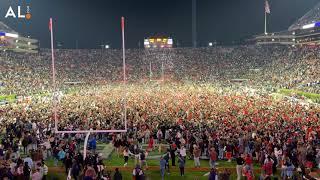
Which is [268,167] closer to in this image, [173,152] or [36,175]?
[173,152]

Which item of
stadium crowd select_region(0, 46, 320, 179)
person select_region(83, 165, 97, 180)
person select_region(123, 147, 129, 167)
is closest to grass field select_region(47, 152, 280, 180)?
person select_region(123, 147, 129, 167)

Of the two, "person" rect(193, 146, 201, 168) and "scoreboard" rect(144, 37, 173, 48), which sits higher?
"scoreboard" rect(144, 37, 173, 48)

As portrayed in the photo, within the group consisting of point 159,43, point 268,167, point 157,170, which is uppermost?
point 159,43

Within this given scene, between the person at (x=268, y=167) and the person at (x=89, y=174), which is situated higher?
the person at (x=89, y=174)

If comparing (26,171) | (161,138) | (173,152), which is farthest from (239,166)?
(26,171)

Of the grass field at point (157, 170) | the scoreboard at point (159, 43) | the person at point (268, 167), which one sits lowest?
the grass field at point (157, 170)

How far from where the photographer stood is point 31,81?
5447 cm

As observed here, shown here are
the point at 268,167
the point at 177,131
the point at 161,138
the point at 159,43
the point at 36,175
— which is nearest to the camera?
the point at 36,175

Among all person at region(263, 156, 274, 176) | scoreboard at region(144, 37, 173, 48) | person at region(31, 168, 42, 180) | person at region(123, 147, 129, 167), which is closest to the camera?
person at region(31, 168, 42, 180)

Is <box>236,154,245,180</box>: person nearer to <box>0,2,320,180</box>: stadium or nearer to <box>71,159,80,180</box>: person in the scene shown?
<box>0,2,320,180</box>: stadium

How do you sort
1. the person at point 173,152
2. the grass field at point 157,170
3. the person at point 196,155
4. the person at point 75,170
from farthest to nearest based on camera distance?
1. the person at point 173,152
2. the person at point 196,155
3. the grass field at point 157,170
4. the person at point 75,170

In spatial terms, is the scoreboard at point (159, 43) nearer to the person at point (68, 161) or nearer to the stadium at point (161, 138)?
the stadium at point (161, 138)

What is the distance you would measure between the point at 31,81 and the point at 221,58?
39323mm

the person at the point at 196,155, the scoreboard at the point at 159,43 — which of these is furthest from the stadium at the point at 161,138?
the scoreboard at the point at 159,43
